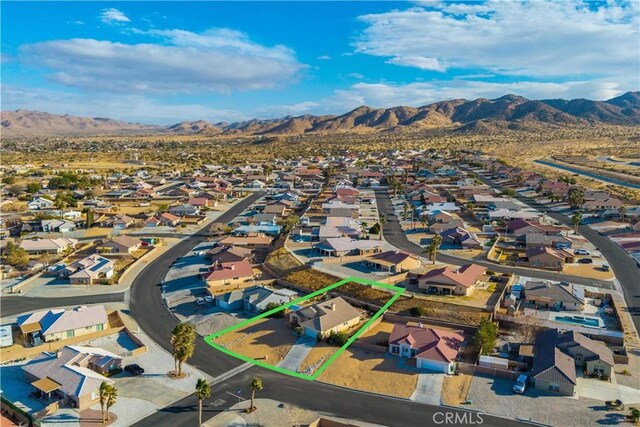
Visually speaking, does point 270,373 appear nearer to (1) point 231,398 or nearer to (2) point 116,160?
(1) point 231,398

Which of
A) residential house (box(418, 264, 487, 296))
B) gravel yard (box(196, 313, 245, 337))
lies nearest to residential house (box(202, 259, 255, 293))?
gravel yard (box(196, 313, 245, 337))

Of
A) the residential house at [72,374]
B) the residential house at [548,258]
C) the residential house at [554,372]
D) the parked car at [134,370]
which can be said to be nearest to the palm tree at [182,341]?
the parked car at [134,370]

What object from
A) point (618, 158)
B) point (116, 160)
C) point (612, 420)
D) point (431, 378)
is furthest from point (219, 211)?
point (618, 158)

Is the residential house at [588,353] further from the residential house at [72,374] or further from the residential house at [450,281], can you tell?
the residential house at [72,374]

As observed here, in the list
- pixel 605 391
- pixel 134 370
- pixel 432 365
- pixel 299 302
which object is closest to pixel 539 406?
pixel 605 391

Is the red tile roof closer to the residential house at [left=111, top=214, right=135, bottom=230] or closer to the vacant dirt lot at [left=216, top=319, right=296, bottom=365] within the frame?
the vacant dirt lot at [left=216, top=319, right=296, bottom=365]

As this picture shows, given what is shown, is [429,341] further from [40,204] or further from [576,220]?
[40,204]
